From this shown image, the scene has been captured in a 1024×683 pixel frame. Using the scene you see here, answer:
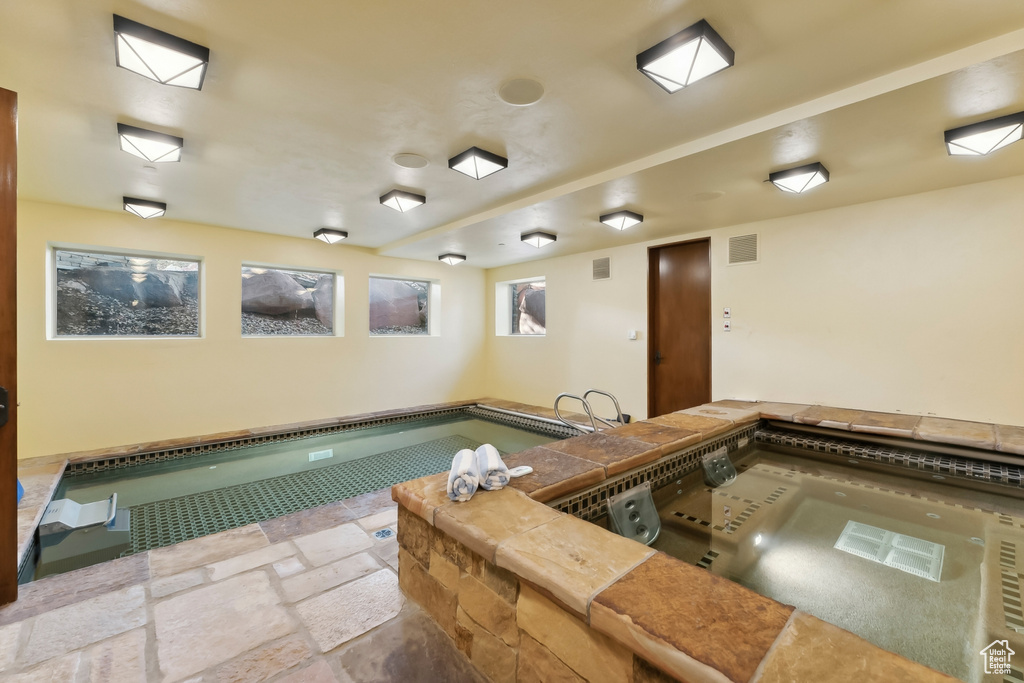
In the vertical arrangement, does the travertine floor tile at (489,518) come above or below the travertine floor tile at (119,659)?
above

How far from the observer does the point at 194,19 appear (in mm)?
1650

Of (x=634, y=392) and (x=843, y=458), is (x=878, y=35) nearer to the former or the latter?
(x=843, y=458)

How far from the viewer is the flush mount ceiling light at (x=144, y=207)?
12.6 feet

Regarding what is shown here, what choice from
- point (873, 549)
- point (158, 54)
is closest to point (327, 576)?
point (158, 54)

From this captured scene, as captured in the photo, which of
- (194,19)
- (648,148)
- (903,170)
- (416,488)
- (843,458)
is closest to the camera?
(194,19)

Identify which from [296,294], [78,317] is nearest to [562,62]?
[296,294]

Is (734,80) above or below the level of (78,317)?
above

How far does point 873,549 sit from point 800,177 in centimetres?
240

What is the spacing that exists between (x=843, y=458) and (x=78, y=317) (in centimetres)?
734

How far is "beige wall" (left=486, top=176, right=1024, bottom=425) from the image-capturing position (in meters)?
3.17

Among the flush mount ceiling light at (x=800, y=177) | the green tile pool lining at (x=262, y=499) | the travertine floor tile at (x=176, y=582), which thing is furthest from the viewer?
the flush mount ceiling light at (x=800, y=177)

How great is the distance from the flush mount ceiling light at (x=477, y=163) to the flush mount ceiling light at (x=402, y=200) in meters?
0.85

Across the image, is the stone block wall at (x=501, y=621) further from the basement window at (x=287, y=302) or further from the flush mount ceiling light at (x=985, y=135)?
the basement window at (x=287, y=302)

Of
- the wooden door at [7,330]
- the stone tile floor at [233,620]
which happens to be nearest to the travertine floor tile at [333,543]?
the stone tile floor at [233,620]
